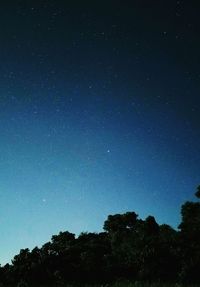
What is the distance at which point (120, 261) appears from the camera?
105 feet

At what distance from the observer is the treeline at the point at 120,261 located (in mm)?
29016

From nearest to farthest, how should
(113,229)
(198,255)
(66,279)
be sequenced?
(198,255) < (66,279) < (113,229)

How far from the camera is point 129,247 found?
3253cm

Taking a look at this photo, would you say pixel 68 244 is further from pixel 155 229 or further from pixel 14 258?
pixel 155 229

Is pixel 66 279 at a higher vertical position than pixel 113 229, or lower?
lower

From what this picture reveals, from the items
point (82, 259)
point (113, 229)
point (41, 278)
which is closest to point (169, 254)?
point (82, 259)

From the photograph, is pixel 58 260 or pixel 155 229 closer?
pixel 58 260

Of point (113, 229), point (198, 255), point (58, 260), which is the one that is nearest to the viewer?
point (198, 255)

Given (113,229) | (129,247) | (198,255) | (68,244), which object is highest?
(113,229)

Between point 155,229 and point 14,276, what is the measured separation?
13.8 m

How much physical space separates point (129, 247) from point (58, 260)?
6026mm

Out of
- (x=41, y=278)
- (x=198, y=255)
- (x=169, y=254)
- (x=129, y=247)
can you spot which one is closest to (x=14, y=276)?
(x=41, y=278)

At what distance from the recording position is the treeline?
1142 inches

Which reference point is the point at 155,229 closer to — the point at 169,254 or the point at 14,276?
the point at 169,254
